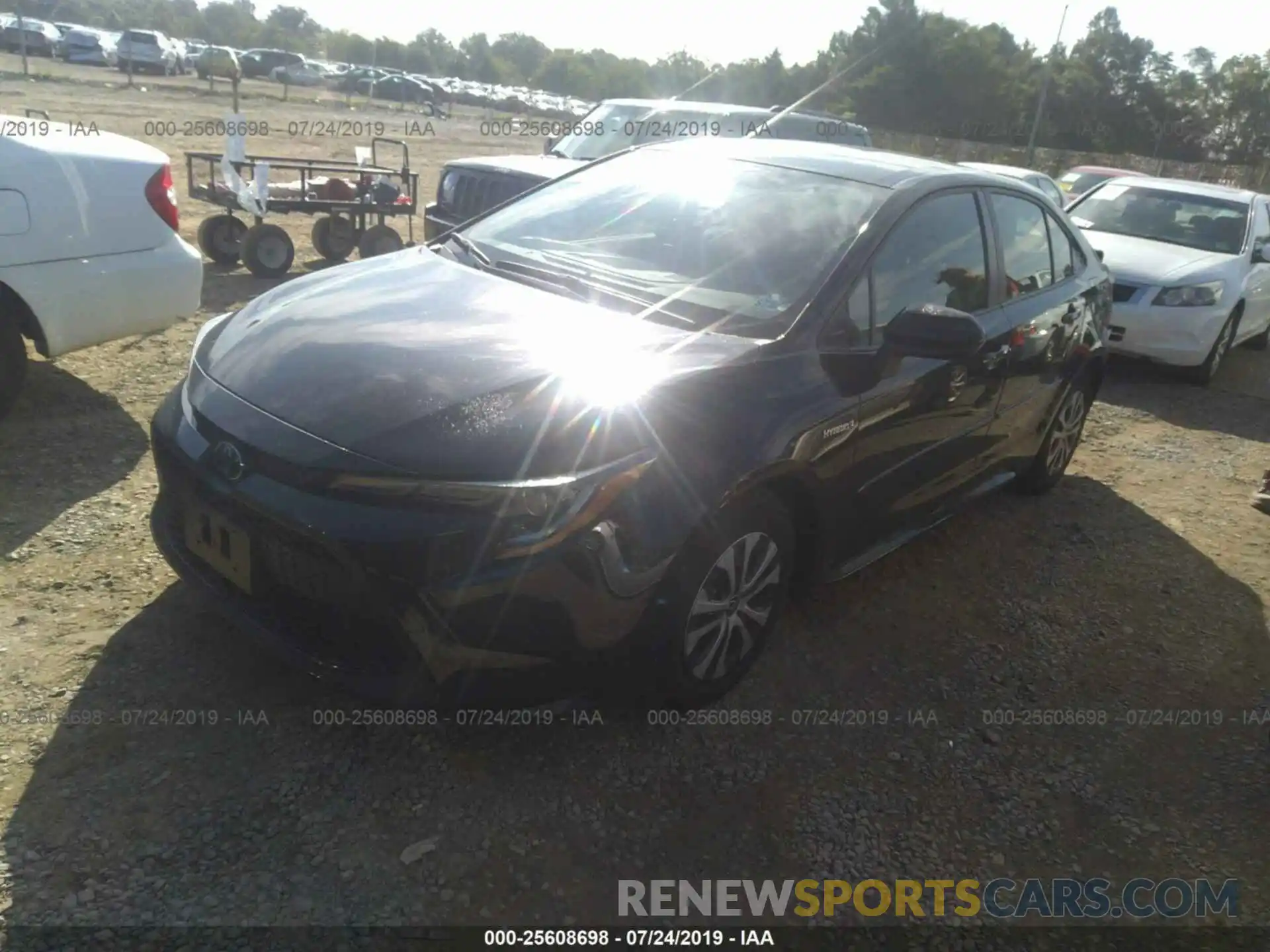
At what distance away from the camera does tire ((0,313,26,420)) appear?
4.28m

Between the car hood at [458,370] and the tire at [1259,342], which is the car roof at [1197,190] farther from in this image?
the car hood at [458,370]

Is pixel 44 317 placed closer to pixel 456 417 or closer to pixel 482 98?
pixel 456 417

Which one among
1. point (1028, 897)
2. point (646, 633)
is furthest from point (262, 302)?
point (1028, 897)

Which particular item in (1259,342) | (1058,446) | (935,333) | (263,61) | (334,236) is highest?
(263,61)

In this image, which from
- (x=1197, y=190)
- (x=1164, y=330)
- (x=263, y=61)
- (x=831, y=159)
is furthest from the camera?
(x=263, y=61)

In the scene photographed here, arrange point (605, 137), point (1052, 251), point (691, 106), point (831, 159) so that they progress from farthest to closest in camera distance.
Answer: point (691, 106), point (605, 137), point (1052, 251), point (831, 159)

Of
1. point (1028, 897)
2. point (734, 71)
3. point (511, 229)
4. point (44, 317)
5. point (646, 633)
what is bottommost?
point (1028, 897)

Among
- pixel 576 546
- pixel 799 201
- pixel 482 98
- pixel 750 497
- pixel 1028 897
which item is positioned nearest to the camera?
pixel 576 546

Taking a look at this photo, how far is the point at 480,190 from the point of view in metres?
7.90

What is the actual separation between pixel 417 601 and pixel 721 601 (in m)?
0.95

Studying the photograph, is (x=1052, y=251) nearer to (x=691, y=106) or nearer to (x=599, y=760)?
(x=599, y=760)

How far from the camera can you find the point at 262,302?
322 cm

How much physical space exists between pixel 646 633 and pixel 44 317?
330 cm

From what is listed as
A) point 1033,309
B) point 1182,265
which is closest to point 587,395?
point 1033,309
